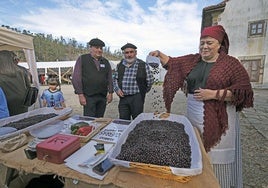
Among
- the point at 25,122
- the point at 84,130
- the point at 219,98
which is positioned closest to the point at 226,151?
the point at 219,98

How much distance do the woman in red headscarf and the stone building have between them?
11.0 metres

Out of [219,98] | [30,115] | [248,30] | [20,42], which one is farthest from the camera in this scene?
[248,30]

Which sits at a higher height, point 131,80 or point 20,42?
point 20,42

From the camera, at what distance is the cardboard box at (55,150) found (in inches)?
34.8

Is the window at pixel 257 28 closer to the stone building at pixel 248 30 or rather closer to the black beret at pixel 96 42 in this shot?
the stone building at pixel 248 30

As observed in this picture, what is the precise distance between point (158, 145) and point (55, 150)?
491 millimetres

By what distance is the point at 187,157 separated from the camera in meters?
0.81

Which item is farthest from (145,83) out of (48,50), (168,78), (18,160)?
(48,50)

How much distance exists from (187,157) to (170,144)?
12cm

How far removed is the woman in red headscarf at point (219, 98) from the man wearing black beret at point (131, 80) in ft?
2.98

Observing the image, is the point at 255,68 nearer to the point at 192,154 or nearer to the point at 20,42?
the point at 20,42

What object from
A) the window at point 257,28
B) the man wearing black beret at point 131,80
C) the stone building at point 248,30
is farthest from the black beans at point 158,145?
the window at point 257,28

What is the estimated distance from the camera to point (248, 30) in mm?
10766

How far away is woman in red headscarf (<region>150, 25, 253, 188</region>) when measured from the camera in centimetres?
121
